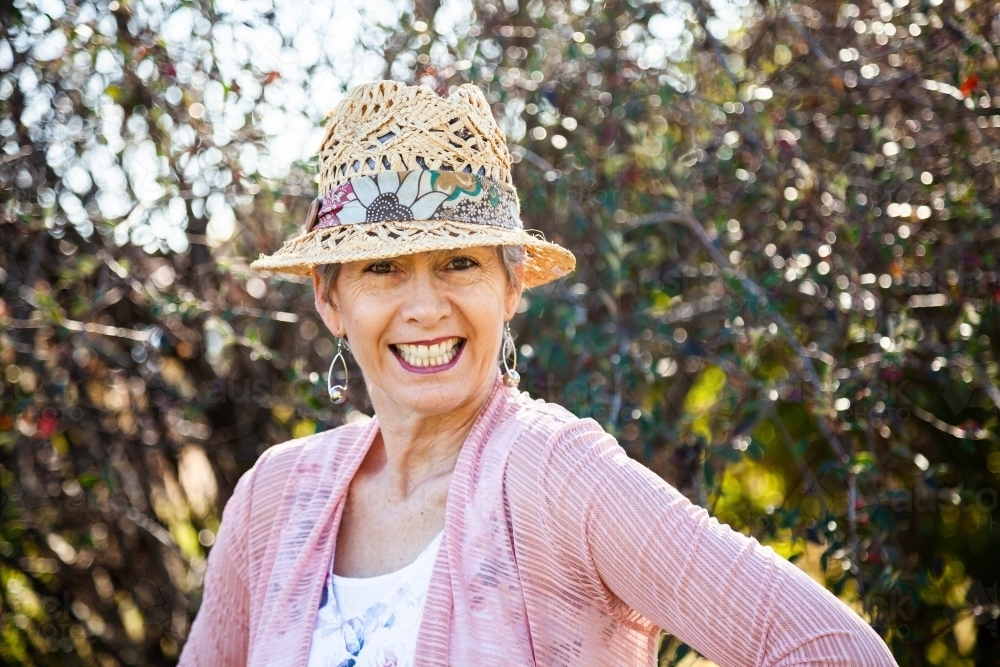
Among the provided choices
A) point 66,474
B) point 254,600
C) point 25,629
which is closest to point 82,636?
point 25,629

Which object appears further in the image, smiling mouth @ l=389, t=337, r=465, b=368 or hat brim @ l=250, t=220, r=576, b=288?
smiling mouth @ l=389, t=337, r=465, b=368

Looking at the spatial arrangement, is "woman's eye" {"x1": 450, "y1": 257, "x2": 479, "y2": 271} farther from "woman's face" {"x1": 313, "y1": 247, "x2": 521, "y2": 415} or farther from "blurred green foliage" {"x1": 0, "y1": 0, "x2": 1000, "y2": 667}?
"blurred green foliage" {"x1": 0, "y1": 0, "x2": 1000, "y2": 667}

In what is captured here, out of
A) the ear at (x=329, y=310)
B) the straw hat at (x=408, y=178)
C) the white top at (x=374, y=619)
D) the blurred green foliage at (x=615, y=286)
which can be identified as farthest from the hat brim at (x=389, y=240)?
the blurred green foliage at (x=615, y=286)

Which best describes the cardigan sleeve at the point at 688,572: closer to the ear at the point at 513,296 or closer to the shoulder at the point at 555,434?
the shoulder at the point at 555,434

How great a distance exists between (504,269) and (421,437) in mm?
406

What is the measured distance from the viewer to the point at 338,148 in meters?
2.03

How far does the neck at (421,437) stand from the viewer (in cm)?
208

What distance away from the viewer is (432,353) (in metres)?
2.00

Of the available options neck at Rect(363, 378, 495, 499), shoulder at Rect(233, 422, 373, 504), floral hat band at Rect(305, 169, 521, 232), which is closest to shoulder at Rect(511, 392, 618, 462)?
neck at Rect(363, 378, 495, 499)

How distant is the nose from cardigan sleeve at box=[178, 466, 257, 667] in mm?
683

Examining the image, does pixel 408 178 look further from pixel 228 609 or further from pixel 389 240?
pixel 228 609

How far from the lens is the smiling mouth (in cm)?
200

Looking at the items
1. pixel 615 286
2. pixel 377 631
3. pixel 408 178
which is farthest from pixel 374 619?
pixel 615 286

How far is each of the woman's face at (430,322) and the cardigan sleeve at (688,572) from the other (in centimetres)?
32
